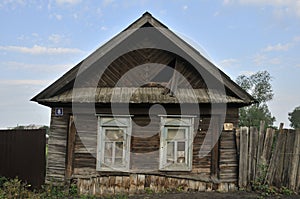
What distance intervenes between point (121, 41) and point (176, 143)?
2974 millimetres

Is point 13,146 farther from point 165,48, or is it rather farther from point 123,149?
point 165,48

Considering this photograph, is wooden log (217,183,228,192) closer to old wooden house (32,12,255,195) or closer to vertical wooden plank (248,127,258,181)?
old wooden house (32,12,255,195)

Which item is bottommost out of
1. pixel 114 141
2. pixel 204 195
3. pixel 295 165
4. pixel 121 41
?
pixel 204 195

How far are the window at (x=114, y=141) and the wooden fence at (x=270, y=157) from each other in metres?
2.90

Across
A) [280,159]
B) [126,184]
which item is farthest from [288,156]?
[126,184]

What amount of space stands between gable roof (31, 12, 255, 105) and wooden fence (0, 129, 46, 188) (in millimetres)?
988

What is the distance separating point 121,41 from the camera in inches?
314

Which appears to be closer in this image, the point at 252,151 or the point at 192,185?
the point at 252,151

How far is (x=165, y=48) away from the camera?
333 inches

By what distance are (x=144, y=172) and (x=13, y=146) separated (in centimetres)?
337

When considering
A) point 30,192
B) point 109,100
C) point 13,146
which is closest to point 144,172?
point 109,100

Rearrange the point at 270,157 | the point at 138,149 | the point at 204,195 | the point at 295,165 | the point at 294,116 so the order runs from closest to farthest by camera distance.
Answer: the point at 204,195
the point at 295,165
the point at 270,157
the point at 138,149
the point at 294,116

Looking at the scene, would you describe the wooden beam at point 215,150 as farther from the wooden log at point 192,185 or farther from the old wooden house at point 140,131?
the wooden log at point 192,185

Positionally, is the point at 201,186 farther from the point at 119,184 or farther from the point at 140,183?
the point at 119,184
